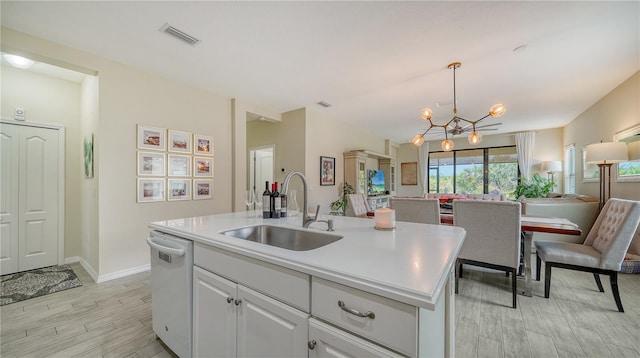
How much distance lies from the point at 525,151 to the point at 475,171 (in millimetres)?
1302

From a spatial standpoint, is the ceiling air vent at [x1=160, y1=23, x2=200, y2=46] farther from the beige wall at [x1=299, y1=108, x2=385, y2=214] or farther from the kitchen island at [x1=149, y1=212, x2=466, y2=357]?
the beige wall at [x1=299, y1=108, x2=385, y2=214]

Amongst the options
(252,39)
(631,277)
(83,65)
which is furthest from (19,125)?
(631,277)

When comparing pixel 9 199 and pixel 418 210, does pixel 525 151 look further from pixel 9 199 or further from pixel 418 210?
pixel 9 199

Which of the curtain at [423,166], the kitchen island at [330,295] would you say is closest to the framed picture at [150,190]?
the kitchen island at [330,295]

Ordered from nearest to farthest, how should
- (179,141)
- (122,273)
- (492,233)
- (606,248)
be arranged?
(606,248)
(492,233)
(122,273)
(179,141)

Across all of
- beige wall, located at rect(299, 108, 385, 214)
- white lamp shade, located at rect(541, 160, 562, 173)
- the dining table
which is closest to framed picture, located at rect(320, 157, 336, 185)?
beige wall, located at rect(299, 108, 385, 214)

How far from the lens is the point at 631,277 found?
2.94m

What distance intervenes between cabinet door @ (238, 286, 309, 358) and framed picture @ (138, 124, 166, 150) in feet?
9.58

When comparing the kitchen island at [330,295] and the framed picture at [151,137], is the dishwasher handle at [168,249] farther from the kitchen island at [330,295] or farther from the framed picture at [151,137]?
the framed picture at [151,137]

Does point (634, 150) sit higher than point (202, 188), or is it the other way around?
point (634, 150)

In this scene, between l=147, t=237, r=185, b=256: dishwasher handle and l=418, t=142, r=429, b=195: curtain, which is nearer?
l=147, t=237, r=185, b=256: dishwasher handle

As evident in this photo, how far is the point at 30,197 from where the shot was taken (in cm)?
321

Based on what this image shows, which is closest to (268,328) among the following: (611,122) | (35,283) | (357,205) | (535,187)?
(357,205)

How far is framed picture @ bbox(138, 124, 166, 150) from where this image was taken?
312 cm
